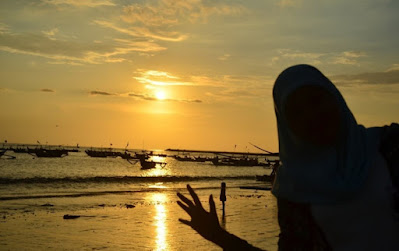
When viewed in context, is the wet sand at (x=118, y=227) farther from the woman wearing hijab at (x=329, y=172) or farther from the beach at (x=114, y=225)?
the woman wearing hijab at (x=329, y=172)

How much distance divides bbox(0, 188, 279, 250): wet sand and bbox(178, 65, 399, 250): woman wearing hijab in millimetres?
11440

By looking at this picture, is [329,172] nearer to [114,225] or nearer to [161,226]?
[161,226]

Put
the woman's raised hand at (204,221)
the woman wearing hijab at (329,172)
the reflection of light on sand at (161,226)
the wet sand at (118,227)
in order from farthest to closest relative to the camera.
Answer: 1. the wet sand at (118,227)
2. the reflection of light on sand at (161,226)
3. the woman's raised hand at (204,221)
4. the woman wearing hijab at (329,172)

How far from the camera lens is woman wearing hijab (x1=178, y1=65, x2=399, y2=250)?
1516 millimetres

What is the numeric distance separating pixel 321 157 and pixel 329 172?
65mm

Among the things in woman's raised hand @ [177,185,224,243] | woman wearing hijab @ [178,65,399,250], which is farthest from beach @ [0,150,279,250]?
woman wearing hijab @ [178,65,399,250]

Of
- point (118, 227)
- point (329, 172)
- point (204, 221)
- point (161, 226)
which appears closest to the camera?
point (329, 172)

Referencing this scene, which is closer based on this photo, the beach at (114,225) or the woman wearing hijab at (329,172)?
the woman wearing hijab at (329,172)

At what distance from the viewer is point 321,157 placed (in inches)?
64.5

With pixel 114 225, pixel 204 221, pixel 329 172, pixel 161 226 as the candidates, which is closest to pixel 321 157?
pixel 329 172

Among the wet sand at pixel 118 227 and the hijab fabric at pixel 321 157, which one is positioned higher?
the hijab fabric at pixel 321 157

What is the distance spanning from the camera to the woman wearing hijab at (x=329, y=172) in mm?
1516

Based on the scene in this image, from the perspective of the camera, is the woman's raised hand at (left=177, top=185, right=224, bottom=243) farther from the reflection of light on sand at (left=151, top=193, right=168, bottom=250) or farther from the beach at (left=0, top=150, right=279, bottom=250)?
the reflection of light on sand at (left=151, top=193, right=168, bottom=250)

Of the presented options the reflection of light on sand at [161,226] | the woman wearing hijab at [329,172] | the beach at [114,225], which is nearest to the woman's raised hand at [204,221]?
the woman wearing hijab at [329,172]
